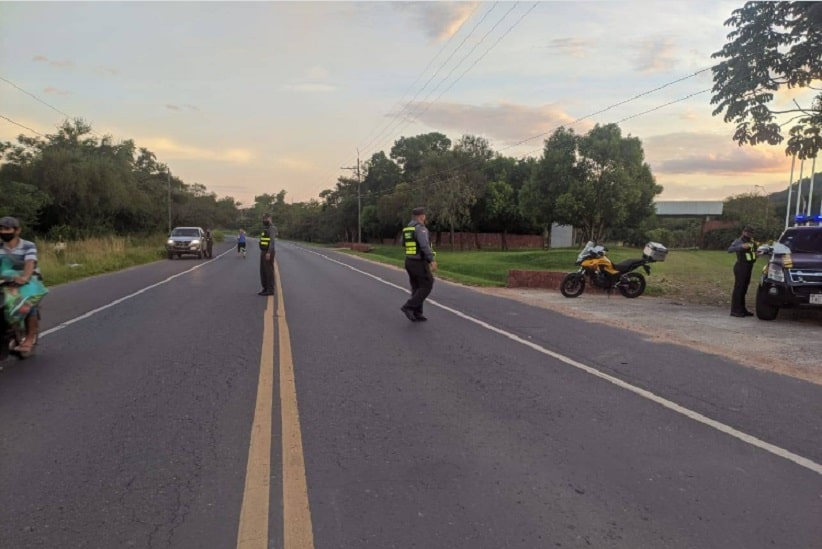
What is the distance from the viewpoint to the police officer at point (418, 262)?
1028 centimetres

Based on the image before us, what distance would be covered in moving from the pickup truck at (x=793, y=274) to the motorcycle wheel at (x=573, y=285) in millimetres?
4520

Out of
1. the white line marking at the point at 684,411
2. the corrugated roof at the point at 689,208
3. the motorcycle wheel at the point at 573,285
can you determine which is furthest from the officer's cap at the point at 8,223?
the corrugated roof at the point at 689,208

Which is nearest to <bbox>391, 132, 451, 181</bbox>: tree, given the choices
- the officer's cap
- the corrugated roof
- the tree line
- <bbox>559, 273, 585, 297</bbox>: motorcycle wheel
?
the tree line

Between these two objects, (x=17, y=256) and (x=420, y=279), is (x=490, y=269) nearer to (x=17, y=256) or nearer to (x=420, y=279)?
(x=420, y=279)

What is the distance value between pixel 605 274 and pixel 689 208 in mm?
62352

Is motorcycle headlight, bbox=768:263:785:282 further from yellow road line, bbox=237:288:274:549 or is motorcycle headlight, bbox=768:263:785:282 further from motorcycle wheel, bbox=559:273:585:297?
yellow road line, bbox=237:288:274:549

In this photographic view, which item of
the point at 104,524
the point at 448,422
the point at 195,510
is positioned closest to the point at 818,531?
the point at 448,422

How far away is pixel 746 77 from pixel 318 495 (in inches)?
527

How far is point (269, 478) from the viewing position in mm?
3826

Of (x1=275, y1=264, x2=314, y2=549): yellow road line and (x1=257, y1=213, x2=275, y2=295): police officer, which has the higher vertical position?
(x1=257, y1=213, x2=275, y2=295): police officer

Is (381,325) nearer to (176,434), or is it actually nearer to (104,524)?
(176,434)

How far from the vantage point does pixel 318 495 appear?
3619 mm

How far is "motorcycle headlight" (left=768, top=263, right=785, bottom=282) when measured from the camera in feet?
36.4

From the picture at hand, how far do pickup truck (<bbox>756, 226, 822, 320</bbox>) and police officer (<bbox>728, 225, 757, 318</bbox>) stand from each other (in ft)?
0.75
